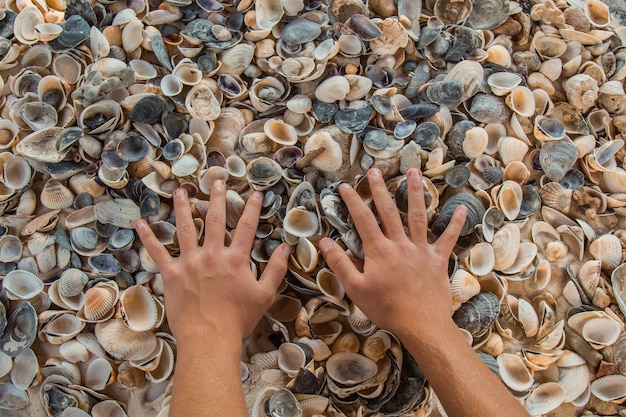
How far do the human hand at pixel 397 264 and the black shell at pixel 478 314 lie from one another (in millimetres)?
165

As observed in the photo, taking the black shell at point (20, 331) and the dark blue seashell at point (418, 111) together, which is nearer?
the black shell at point (20, 331)

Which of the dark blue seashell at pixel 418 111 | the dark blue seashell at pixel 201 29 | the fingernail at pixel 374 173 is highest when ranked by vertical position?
the dark blue seashell at pixel 201 29

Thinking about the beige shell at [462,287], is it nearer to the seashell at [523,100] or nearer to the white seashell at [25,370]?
the seashell at [523,100]

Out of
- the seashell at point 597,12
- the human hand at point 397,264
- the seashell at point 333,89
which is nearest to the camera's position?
the human hand at point 397,264

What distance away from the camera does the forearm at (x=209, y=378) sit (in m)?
1.34

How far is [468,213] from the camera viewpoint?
1772 mm

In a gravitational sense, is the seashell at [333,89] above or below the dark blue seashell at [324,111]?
above

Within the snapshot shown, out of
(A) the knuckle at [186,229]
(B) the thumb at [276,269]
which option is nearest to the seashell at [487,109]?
(B) the thumb at [276,269]

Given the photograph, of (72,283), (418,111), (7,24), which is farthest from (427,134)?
(7,24)

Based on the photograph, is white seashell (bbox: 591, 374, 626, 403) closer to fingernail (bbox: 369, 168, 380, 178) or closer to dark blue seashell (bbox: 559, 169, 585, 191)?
dark blue seashell (bbox: 559, 169, 585, 191)

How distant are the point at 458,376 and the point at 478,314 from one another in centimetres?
38

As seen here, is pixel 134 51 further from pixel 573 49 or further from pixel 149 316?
pixel 573 49

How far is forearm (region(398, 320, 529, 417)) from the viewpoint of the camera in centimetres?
136

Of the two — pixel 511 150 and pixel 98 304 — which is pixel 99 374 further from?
pixel 511 150
